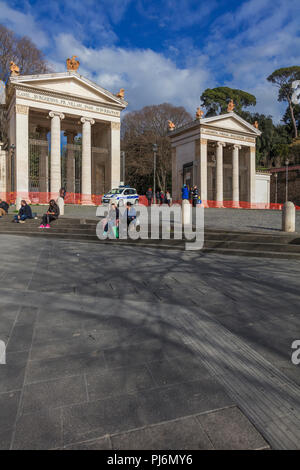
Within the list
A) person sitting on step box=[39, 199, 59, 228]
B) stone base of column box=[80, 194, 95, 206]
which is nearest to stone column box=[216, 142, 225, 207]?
stone base of column box=[80, 194, 95, 206]

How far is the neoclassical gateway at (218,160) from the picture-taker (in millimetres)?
32281

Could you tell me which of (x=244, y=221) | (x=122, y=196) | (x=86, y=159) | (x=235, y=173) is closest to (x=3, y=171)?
(x=86, y=159)

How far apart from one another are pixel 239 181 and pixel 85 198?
19968 millimetres

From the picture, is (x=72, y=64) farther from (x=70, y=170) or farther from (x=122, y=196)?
(x=122, y=196)

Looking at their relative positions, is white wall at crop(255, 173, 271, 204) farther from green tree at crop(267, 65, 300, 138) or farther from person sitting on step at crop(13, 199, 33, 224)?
person sitting on step at crop(13, 199, 33, 224)

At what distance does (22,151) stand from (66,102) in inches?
243

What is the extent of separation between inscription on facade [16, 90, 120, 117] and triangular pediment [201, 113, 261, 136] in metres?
9.83

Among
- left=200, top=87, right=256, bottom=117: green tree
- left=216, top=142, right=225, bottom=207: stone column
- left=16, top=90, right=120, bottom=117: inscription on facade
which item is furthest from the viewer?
left=200, top=87, right=256, bottom=117: green tree

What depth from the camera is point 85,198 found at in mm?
27062

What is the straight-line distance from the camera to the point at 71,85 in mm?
27109

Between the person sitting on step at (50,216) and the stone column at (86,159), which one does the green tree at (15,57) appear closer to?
the stone column at (86,159)

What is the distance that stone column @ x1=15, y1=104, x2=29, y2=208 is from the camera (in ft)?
80.5

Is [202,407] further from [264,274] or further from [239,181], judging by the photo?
[239,181]

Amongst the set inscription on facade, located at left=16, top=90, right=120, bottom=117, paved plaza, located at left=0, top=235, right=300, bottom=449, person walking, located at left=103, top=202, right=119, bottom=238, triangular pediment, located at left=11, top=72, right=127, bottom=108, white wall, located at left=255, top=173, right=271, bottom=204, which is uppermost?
triangular pediment, located at left=11, top=72, right=127, bottom=108
